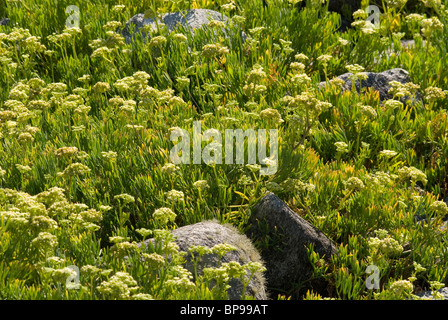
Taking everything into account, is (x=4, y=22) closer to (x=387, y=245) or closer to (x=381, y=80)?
(x=381, y=80)

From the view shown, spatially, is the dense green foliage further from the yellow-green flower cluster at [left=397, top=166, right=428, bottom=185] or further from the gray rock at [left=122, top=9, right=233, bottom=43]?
the gray rock at [left=122, top=9, right=233, bottom=43]

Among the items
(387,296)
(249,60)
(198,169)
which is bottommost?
(387,296)

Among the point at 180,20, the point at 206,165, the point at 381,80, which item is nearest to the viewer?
the point at 206,165

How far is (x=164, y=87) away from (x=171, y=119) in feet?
2.76

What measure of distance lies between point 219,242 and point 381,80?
3.07m

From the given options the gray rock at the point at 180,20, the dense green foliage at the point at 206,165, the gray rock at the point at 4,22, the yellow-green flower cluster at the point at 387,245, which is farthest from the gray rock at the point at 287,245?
the gray rock at the point at 4,22

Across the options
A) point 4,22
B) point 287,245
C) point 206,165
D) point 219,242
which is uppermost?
point 4,22

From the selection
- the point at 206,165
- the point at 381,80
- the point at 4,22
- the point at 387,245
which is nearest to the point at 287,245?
the point at 387,245

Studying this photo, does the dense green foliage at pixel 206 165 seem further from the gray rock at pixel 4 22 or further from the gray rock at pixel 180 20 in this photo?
the gray rock at pixel 4 22

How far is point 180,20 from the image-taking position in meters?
7.00

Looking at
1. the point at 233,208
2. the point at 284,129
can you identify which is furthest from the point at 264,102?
the point at 233,208

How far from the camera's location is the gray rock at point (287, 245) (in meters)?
4.25

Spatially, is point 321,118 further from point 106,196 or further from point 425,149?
point 106,196

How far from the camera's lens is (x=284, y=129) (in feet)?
17.7
